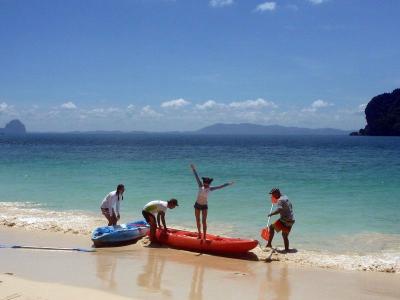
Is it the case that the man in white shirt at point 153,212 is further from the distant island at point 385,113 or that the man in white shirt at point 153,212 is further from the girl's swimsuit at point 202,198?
the distant island at point 385,113

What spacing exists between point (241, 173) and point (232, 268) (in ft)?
66.1

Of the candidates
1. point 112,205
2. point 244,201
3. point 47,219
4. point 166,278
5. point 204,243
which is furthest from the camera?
point 244,201

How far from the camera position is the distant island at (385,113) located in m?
128

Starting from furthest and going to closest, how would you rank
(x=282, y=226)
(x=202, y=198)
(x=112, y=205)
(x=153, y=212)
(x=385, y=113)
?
(x=385, y=113) < (x=112, y=205) < (x=153, y=212) < (x=282, y=226) < (x=202, y=198)

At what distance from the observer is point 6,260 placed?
29.5 ft

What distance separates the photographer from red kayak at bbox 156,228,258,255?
379 inches

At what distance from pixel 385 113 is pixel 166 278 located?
448 ft

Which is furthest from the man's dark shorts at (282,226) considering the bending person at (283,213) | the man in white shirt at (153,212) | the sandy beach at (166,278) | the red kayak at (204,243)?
the man in white shirt at (153,212)

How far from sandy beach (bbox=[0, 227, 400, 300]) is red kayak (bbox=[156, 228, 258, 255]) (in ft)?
0.67

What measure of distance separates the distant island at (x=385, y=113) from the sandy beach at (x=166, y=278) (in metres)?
128

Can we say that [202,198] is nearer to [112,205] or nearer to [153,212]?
[153,212]

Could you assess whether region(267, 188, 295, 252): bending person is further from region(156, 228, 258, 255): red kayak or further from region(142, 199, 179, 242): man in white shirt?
region(142, 199, 179, 242): man in white shirt

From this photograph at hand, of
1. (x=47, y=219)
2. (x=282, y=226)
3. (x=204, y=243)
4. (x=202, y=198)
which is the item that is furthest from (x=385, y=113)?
(x=204, y=243)

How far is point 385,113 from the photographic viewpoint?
133 m
